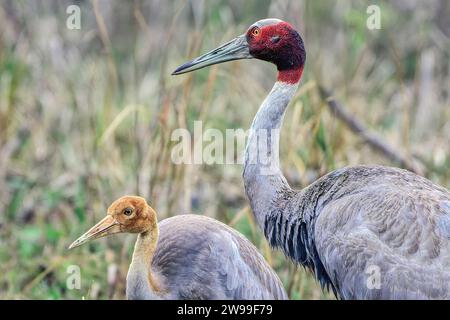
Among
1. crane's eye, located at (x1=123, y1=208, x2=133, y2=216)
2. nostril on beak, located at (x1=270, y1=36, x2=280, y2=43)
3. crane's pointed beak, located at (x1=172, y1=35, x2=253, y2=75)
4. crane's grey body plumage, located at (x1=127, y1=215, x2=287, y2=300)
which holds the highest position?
nostril on beak, located at (x1=270, y1=36, x2=280, y2=43)

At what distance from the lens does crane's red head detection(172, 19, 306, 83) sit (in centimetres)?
576

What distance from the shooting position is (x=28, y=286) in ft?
21.5

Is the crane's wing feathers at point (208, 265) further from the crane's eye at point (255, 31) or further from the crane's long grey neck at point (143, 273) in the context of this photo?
the crane's eye at point (255, 31)

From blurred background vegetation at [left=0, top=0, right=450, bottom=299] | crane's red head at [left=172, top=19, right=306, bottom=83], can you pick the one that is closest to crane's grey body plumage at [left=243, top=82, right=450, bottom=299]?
crane's red head at [left=172, top=19, right=306, bottom=83]

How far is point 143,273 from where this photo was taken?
4.98 m

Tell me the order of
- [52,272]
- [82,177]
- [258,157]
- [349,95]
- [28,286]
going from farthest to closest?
[349,95] < [82,177] < [52,272] < [28,286] < [258,157]

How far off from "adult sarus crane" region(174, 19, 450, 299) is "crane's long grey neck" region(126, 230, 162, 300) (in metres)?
0.88

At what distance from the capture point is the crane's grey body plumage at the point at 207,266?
5.20 metres

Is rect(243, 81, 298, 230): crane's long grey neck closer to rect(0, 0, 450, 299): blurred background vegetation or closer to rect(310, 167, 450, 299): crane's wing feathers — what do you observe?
rect(310, 167, 450, 299): crane's wing feathers

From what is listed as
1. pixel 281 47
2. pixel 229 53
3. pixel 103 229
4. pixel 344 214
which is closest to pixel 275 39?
pixel 281 47

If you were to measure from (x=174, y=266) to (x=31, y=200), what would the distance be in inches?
121

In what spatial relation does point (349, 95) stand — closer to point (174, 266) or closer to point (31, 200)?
point (31, 200)
